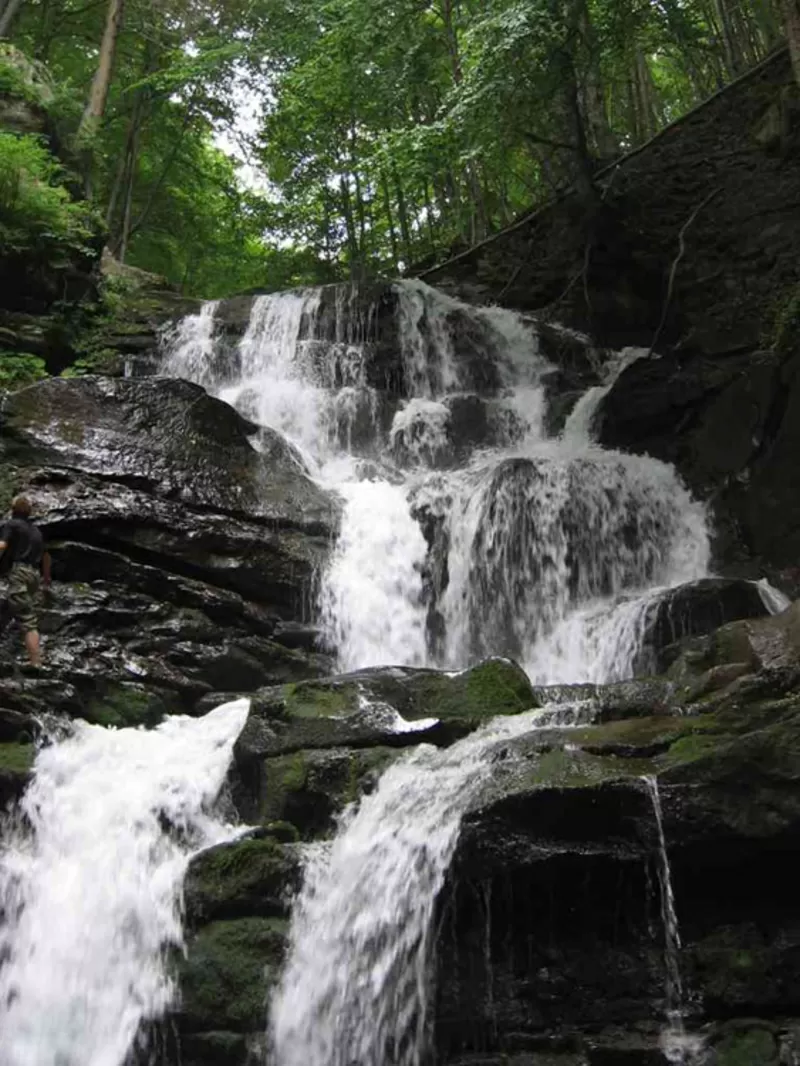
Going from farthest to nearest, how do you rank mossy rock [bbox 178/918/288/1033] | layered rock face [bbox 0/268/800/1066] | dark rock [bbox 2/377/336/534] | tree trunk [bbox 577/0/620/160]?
tree trunk [bbox 577/0/620/160]
dark rock [bbox 2/377/336/534]
mossy rock [bbox 178/918/288/1033]
layered rock face [bbox 0/268/800/1066]

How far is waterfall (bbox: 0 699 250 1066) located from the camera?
242 inches

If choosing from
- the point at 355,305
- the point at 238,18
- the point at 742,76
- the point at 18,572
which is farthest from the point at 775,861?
the point at 238,18

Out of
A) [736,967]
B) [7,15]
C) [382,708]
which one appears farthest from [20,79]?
[736,967]

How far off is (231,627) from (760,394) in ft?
Result: 22.9

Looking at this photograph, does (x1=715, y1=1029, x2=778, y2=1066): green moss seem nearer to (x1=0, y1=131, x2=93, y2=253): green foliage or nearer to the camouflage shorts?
the camouflage shorts

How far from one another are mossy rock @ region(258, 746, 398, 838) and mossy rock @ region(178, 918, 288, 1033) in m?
0.87

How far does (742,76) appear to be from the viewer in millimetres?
16219

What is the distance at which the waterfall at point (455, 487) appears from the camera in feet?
34.2

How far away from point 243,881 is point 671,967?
Result: 8.39 feet

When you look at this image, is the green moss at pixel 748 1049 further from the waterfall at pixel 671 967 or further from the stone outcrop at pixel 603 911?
the waterfall at pixel 671 967

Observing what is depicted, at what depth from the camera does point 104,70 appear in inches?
742

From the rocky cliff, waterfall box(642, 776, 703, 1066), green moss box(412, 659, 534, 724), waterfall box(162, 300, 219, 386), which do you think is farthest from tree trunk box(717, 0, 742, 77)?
waterfall box(642, 776, 703, 1066)

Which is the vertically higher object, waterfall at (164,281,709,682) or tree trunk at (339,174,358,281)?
tree trunk at (339,174,358,281)

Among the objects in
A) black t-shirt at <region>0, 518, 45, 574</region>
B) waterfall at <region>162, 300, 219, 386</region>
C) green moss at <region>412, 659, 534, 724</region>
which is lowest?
green moss at <region>412, 659, 534, 724</region>
